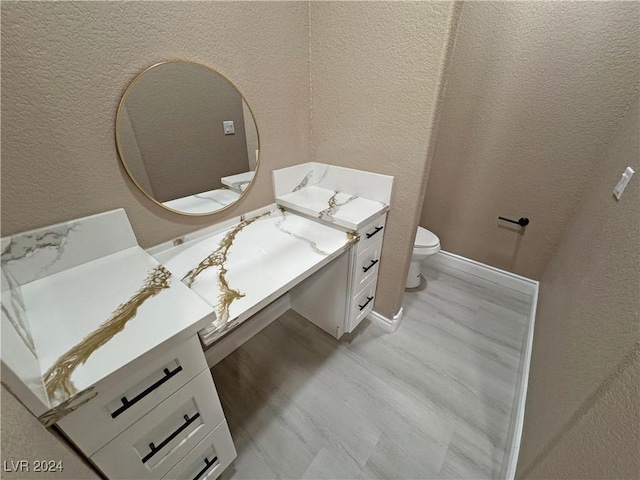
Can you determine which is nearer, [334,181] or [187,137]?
[187,137]

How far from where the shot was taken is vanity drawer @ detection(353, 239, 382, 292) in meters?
1.35

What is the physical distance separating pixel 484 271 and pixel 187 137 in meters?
2.38

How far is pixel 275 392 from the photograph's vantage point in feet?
4.50

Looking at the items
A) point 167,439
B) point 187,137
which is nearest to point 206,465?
point 167,439

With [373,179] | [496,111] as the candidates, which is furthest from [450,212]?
[373,179]

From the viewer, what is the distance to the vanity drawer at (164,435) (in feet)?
2.09

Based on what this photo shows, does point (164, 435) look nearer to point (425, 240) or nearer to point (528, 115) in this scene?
point (425, 240)

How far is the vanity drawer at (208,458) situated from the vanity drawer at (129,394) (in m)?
0.30

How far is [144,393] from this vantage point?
63 cm

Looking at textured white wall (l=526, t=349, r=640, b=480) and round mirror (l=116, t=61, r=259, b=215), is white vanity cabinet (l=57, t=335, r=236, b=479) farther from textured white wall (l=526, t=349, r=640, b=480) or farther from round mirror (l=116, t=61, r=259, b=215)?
textured white wall (l=526, t=349, r=640, b=480)

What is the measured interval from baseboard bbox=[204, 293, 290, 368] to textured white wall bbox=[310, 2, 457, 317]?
790 mm

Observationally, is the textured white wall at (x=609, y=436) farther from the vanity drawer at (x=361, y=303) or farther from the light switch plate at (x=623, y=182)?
the vanity drawer at (x=361, y=303)

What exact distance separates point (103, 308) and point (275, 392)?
99 cm

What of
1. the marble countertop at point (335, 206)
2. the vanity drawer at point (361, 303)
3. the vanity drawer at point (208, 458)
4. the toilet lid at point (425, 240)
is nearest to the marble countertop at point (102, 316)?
the vanity drawer at point (208, 458)
